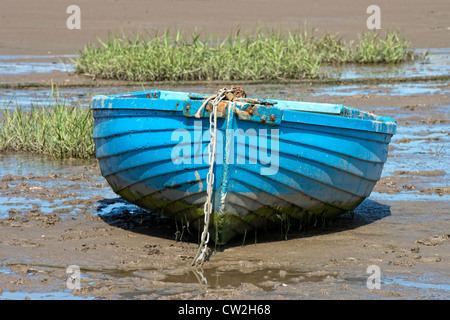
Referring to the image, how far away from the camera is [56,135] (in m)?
7.86

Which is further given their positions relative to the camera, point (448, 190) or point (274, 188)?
point (448, 190)

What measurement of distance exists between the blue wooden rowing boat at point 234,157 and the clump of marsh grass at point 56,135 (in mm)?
2507

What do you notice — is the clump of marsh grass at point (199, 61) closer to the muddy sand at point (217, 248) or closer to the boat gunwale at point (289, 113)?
the muddy sand at point (217, 248)

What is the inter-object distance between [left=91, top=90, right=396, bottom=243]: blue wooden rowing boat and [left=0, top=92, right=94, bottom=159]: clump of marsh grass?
2507mm

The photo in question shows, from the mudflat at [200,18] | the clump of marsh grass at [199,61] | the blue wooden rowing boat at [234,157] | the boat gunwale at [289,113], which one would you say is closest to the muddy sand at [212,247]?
the blue wooden rowing boat at [234,157]

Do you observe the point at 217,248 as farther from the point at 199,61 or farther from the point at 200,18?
the point at 200,18

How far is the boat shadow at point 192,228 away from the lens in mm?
5223

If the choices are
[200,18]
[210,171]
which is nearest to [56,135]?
[210,171]

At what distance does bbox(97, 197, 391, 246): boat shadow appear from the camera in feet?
17.1

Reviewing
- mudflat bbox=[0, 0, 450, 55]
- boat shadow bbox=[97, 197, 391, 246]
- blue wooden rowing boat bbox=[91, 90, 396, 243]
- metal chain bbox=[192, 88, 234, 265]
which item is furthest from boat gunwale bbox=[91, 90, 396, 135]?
mudflat bbox=[0, 0, 450, 55]

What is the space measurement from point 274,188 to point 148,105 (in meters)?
0.99

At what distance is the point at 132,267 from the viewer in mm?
4598
